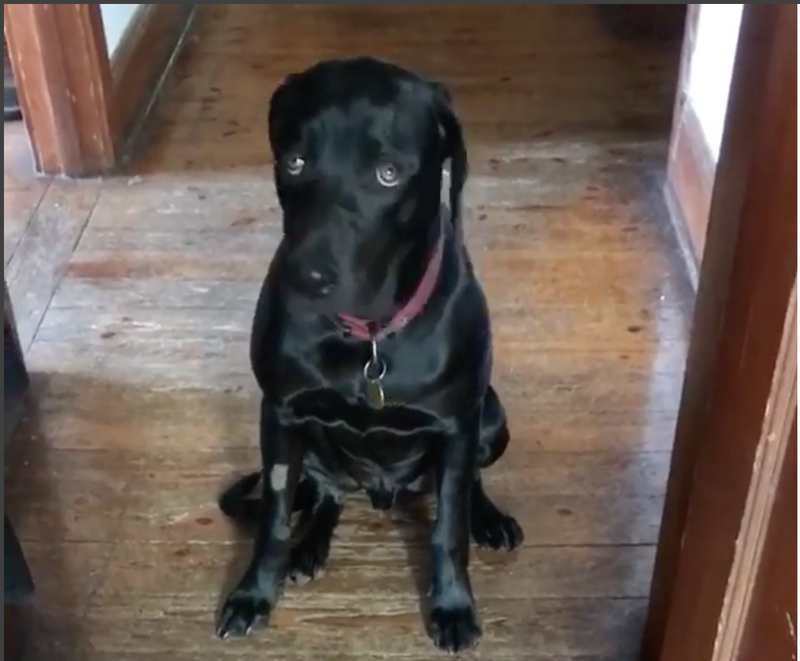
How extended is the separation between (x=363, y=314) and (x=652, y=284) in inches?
Answer: 42.0

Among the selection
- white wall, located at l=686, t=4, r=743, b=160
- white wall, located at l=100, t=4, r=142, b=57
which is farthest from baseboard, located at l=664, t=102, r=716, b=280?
white wall, located at l=100, t=4, r=142, b=57

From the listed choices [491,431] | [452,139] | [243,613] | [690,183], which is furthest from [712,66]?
[243,613]

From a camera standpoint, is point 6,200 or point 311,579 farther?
point 6,200

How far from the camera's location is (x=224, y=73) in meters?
3.03

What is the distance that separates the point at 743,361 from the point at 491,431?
669mm

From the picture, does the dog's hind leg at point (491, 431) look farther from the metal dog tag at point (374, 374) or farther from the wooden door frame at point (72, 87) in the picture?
the wooden door frame at point (72, 87)

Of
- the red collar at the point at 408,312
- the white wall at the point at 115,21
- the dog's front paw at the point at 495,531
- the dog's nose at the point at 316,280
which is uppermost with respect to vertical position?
the dog's nose at the point at 316,280

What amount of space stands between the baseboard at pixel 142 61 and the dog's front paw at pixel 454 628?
59.4 inches

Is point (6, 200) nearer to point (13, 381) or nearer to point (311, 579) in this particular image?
point (13, 381)

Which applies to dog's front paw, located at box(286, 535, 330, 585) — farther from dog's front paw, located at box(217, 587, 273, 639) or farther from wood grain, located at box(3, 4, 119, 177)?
wood grain, located at box(3, 4, 119, 177)

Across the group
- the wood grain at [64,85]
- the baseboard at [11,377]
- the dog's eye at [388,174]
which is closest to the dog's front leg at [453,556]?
the dog's eye at [388,174]

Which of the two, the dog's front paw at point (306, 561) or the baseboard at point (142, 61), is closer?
the dog's front paw at point (306, 561)

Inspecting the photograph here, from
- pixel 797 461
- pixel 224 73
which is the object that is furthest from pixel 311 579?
pixel 224 73

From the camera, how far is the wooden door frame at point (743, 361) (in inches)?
35.8
